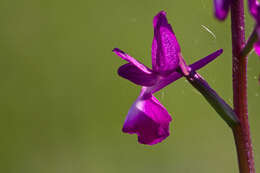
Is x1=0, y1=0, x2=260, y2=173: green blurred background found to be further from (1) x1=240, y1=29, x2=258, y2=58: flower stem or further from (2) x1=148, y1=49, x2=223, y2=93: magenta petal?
(1) x1=240, y1=29, x2=258, y2=58: flower stem

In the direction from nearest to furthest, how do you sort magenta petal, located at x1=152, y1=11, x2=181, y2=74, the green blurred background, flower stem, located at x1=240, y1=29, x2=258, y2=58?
1. flower stem, located at x1=240, y1=29, x2=258, y2=58
2. magenta petal, located at x1=152, y1=11, x2=181, y2=74
3. the green blurred background

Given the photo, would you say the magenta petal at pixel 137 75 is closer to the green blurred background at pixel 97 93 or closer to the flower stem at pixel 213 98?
the flower stem at pixel 213 98

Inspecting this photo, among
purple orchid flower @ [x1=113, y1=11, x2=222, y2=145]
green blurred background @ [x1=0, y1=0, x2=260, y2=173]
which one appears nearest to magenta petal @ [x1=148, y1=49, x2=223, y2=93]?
purple orchid flower @ [x1=113, y1=11, x2=222, y2=145]

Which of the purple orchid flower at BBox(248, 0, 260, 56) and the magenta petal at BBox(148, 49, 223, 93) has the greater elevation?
the purple orchid flower at BBox(248, 0, 260, 56)

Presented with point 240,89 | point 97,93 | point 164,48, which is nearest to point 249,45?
point 240,89

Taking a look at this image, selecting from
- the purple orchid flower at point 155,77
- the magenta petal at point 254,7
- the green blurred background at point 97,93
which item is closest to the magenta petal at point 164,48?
the purple orchid flower at point 155,77

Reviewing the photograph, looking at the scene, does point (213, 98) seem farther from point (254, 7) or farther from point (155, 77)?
point (254, 7)

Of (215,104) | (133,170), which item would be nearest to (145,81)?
(215,104)
